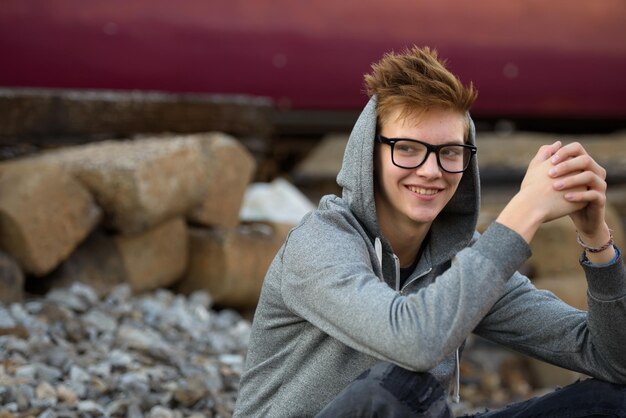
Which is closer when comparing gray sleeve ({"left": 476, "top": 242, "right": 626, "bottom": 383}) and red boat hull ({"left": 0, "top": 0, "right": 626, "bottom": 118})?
gray sleeve ({"left": 476, "top": 242, "right": 626, "bottom": 383})

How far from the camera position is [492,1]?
6262mm

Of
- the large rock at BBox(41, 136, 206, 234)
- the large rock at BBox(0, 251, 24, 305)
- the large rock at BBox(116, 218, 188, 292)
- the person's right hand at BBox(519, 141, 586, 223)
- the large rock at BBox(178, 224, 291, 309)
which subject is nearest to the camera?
the person's right hand at BBox(519, 141, 586, 223)

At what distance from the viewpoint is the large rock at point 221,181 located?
4.42 metres

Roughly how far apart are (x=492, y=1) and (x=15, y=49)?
307cm

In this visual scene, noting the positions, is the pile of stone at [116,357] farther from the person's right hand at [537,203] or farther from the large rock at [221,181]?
Answer: the person's right hand at [537,203]

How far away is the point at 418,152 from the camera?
6.05ft

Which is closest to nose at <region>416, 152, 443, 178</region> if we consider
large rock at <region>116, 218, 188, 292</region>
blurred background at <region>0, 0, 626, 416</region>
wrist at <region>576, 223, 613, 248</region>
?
wrist at <region>576, 223, 613, 248</region>

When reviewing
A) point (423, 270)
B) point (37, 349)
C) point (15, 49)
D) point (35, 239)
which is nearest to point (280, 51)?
point (15, 49)

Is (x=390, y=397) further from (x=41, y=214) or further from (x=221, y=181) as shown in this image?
(x=221, y=181)

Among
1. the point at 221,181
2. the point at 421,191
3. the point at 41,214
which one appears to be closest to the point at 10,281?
the point at 41,214

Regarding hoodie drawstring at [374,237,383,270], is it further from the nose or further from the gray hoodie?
the nose

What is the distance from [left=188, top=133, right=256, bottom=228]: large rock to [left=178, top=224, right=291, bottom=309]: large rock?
0.33ft

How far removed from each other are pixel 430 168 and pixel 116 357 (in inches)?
68.4

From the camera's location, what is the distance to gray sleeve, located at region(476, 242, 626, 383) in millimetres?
1875
